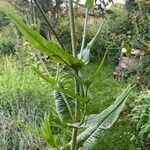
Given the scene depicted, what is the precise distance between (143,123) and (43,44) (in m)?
4.09

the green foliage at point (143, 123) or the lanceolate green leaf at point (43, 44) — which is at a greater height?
the lanceolate green leaf at point (43, 44)

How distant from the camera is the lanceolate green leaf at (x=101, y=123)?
1.76 meters

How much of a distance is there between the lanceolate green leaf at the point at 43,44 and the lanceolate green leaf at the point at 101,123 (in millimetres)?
250

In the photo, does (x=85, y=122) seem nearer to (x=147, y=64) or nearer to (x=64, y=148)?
(x=64, y=148)

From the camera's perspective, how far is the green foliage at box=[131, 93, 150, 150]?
511 centimetres

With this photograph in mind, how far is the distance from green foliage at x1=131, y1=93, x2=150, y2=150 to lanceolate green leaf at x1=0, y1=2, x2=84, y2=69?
3390 mm

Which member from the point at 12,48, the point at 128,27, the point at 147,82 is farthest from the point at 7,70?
the point at 128,27

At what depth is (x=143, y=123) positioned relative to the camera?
5414mm

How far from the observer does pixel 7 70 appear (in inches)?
288

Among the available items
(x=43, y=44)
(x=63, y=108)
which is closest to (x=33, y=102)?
(x=63, y=108)

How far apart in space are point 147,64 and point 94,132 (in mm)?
5920

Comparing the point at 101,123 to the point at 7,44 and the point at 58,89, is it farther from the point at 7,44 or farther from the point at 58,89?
the point at 7,44

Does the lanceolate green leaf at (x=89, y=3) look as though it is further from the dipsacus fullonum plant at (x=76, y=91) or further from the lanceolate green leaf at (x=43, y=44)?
the lanceolate green leaf at (x=43, y=44)

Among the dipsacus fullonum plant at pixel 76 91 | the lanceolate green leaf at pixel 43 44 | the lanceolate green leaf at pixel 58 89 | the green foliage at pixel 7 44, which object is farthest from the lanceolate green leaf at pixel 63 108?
the green foliage at pixel 7 44
